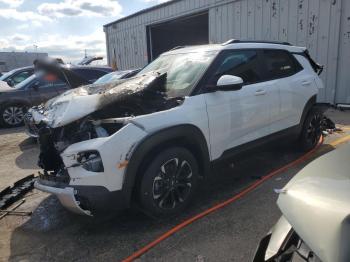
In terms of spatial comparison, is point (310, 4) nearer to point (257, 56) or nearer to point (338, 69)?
→ point (338, 69)

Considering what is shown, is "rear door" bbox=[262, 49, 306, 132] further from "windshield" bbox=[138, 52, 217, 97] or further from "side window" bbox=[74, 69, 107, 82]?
"side window" bbox=[74, 69, 107, 82]

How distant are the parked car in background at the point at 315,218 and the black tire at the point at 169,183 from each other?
1496 mm

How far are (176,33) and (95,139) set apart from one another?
17289 mm

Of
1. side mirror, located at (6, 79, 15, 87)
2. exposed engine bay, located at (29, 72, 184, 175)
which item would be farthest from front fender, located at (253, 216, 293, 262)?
side mirror, located at (6, 79, 15, 87)

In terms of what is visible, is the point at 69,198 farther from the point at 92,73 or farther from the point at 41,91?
the point at 92,73

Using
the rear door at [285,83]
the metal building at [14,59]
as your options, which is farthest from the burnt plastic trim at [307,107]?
the metal building at [14,59]

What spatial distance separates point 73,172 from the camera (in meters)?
3.13

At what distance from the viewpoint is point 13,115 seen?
9.70 meters

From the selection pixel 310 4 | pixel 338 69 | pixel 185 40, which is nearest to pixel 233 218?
pixel 338 69

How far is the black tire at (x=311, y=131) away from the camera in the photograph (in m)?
5.36

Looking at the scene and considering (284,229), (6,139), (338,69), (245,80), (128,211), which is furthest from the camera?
(338,69)

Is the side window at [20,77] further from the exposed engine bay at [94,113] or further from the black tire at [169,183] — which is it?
the black tire at [169,183]

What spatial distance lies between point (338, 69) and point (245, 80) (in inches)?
263

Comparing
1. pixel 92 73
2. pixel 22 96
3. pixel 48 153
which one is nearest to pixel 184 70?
pixel 48 153
